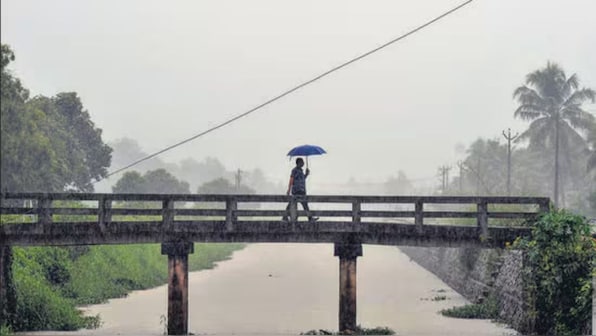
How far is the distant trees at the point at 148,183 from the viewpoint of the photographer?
83.4 meters

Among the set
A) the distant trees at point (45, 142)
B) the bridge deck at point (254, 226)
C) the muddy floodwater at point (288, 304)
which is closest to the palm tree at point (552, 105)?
the muddy floodwater at point (288, 304)

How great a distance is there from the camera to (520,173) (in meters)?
86.8

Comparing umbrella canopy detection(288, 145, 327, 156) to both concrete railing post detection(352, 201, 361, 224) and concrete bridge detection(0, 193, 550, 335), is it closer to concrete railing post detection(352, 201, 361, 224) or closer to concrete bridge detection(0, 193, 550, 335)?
concrete bridge detection(0, 193, 550, 335)

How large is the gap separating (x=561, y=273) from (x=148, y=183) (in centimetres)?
7726

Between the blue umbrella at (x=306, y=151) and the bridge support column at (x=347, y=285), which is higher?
the blue umbrella at (x=306, y=151)

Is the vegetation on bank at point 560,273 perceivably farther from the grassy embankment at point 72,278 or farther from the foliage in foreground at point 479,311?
the grassy embankment at point 72,278

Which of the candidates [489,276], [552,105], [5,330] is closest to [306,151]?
[5,330]

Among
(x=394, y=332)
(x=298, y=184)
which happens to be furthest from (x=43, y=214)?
(x=394, y=332)

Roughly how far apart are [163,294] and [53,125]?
26167mm

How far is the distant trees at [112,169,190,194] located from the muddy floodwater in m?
31.8

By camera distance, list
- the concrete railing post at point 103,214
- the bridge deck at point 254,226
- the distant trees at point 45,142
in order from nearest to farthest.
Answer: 1. the distant trees at point 45,142
2. the bridge deck at point 254,226
3. the concrete railing post at point 103,214

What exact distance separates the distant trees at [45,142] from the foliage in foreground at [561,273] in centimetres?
1328

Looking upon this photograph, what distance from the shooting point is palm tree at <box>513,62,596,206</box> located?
71.6m

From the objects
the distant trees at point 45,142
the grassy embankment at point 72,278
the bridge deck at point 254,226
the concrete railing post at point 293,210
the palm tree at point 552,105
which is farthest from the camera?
the palm tree at point 552,105
